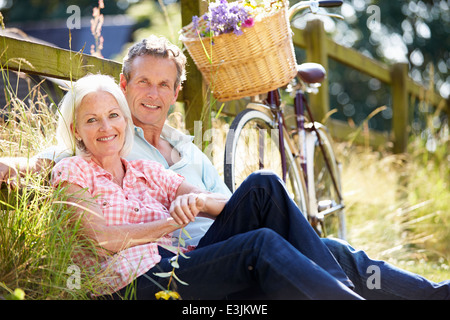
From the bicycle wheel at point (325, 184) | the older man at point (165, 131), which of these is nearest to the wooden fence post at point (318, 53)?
the bicycle wheel at point (325, 184)

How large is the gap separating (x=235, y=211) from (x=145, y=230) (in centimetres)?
31

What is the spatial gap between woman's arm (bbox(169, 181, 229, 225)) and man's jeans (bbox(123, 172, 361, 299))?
0.03 meters

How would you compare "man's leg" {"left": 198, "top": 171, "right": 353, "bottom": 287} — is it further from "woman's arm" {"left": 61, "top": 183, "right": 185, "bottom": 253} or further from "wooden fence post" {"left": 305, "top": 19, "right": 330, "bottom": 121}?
"wooden fence post" {"left": 305, "top": 19, "right": 330, "bottom": 121}

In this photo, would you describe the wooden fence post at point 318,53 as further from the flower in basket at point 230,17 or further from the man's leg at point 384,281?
the man's leg at point 384,281

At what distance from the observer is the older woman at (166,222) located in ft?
6.21

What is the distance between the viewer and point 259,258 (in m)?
1.90

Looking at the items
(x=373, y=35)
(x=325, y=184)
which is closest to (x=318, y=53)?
(x=325, y=184)

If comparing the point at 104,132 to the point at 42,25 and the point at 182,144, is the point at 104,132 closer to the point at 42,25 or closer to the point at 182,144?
the point at 182,144

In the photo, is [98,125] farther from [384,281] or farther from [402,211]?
[402,211]

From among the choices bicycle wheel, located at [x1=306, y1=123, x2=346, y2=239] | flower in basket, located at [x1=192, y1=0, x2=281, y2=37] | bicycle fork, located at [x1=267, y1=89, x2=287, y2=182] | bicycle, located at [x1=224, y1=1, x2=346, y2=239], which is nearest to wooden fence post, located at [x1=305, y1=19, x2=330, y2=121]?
bicycle wheel, located at [x1=306, y1=123, x2=346, y2=239]

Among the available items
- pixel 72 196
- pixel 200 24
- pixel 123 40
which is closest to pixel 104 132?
pixel 72 196

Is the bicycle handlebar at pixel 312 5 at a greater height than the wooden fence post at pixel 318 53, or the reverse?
the wooden fence post at pixel 318 53

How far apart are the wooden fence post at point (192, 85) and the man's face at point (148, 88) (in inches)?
22.3

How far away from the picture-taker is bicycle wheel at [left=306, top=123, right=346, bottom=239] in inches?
147
